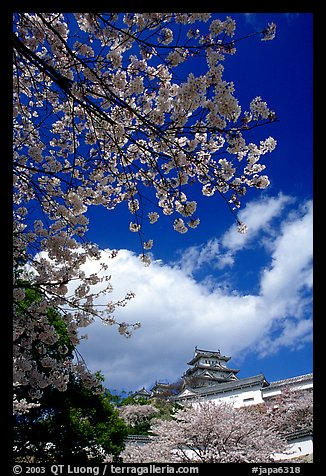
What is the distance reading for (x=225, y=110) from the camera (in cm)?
Result: 201

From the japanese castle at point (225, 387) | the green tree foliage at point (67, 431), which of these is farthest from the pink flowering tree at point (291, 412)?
the green tree foliage at point (67, 431)

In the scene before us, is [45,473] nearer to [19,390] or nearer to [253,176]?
[253,176]

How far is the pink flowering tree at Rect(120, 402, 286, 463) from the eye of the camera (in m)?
6.96

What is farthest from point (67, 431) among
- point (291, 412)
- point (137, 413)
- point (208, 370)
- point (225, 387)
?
point (208, 370)

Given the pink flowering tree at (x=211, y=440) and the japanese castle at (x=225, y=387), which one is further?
the japanese castle at (x=225, y=387)

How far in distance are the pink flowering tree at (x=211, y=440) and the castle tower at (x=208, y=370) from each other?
14.8 metres

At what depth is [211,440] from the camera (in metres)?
7.27

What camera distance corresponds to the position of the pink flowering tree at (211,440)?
6.96m

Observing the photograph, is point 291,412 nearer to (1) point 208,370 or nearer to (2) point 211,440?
(2) point 211,440

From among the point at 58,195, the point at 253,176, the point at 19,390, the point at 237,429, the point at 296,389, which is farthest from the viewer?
the point at 296,389

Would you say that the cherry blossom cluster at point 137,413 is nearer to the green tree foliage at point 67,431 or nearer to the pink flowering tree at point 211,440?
the green tree foliage at point 67,431

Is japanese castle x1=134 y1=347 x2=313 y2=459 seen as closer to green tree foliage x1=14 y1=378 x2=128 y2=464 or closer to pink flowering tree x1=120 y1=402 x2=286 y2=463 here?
pink flowering tree x1=120 y1=402 x2=286 y2=463
